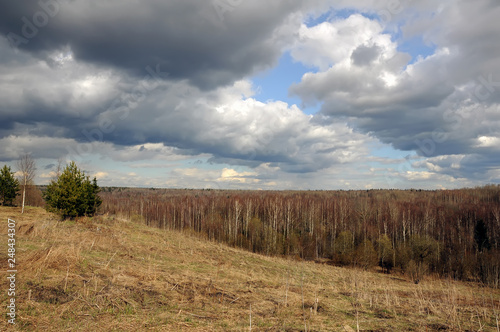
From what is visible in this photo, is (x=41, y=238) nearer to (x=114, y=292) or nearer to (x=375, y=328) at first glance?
(x=114, y=292)

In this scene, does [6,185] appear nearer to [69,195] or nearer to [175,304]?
[69,195]

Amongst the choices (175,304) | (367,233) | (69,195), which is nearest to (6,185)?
(69,195)

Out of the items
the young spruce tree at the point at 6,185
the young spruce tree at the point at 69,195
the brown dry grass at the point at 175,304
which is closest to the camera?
the brown dry grass at the point at 175,304

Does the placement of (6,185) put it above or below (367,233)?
above

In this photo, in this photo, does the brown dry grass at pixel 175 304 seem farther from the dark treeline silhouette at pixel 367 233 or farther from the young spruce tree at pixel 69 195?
the dark treeline silhouette at pixel 367 233

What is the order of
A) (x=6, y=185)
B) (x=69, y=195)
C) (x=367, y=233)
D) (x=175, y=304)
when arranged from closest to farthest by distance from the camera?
(x=175, y=304)
(x=69, y=195)
(x=6, y=185)
(x=367, y=233)

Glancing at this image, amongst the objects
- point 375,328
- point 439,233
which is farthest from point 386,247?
point 375,328

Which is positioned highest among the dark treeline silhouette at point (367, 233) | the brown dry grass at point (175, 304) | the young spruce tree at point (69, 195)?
the young spruce tree at point (69, 195)

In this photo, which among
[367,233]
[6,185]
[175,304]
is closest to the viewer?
[175,304]

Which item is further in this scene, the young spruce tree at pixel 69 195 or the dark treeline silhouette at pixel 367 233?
the dark treeline silhouette at pixel 367 233

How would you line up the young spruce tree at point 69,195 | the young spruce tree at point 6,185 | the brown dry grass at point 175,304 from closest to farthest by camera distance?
the brown dry grass at point 175,304 → the young spruce tree at point 69,195 → the young spruce tree at point 6,185

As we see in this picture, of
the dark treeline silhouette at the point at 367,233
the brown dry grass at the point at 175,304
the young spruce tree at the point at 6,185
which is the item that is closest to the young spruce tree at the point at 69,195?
the brown dry grass at the point at 175,304

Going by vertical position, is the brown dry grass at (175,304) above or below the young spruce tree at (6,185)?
below

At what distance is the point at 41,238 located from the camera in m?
18.3
